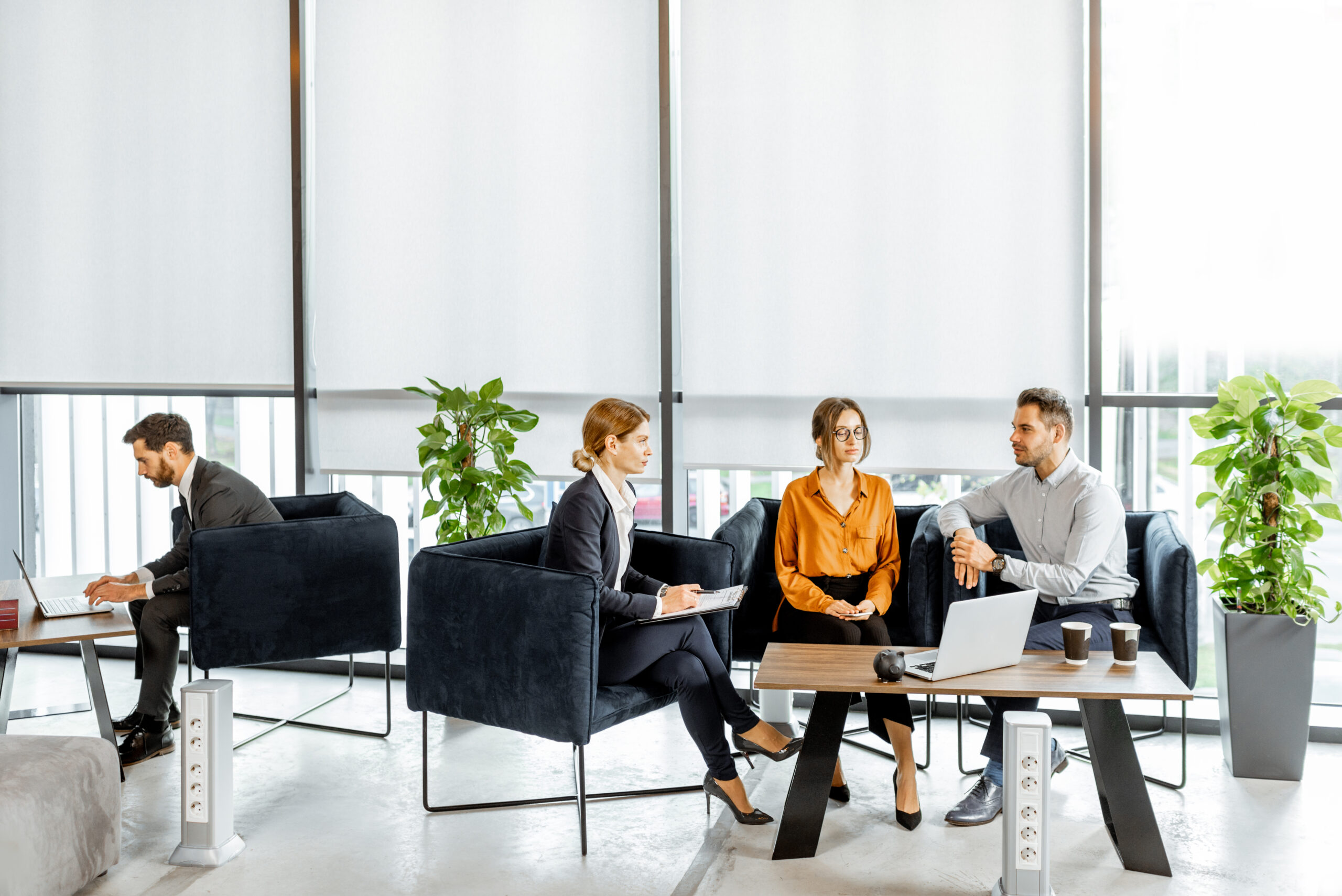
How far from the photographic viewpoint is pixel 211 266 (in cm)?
493

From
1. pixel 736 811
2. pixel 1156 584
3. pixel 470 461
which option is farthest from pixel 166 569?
pixel 1156 584

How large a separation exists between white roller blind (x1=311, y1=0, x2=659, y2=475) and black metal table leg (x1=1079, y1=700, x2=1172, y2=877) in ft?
7.72

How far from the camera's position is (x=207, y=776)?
2.98 metres

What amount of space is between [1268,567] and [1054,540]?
685 millimetres

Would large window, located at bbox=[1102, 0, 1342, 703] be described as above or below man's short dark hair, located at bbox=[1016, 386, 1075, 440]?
above

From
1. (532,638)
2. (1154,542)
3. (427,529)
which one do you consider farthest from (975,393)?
(427,529)

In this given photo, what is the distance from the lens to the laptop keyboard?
11.5 feet

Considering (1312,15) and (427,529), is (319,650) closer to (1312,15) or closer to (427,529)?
(427,529)

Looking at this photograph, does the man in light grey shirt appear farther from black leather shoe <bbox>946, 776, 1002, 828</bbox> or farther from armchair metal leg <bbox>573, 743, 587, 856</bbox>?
armchair metal leg <bbox>573, 743, 587, 856</bbox>

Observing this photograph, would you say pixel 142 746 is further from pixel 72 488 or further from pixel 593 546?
pixel 72 488

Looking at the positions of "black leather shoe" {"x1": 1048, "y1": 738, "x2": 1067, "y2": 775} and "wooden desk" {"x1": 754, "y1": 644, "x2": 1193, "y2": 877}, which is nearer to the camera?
"wooden desk" {"x1": 754, "y1": 644, "x2": 1193, "y2": 877}

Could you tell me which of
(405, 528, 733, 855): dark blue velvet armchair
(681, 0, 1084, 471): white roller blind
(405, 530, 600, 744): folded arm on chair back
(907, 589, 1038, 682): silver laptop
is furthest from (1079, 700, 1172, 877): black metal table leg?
(681, 0, 1084, 471): white roller blind

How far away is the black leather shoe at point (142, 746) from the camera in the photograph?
12.5ft

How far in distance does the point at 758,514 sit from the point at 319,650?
5.46ft
